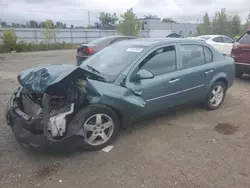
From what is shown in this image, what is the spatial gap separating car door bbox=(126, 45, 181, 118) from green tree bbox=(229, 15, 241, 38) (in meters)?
31.0

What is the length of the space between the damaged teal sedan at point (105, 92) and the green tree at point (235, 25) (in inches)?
1194

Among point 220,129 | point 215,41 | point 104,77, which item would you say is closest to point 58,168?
point 104,77

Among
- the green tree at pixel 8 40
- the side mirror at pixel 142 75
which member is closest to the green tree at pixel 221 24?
the green tree at pixel 8 40

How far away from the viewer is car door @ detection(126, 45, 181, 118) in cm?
386

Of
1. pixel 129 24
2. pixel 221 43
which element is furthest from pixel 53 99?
pixel 129 24

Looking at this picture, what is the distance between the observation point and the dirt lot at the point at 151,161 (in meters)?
2.89

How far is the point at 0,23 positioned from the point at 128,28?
46.8 feet

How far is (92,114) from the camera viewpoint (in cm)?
336

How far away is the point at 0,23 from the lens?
27625 millimetres

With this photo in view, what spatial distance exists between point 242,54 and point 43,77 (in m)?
6.45

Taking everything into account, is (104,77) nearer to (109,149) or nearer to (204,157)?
(109,149)

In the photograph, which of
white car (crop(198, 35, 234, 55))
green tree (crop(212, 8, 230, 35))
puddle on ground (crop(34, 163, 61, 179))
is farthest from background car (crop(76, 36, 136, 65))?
green tree (crop(212, 8, 230, 35))

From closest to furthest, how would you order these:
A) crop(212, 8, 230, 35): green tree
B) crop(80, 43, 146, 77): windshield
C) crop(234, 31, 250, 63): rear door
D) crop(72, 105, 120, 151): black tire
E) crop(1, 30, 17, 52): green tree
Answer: crop(72, 105, 120, 151): black tire
crop(80, 43, 146, 77): windshield
crop(234, 31, 250, 63): rear door
crop(1, 30, 17, 52): green tree
crop(212, 8, 230, 35): green tree

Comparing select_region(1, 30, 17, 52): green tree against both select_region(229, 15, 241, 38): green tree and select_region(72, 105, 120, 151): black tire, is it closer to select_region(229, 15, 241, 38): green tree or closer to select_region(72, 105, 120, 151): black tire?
select_region(72, 105, 120, 151): black tire
